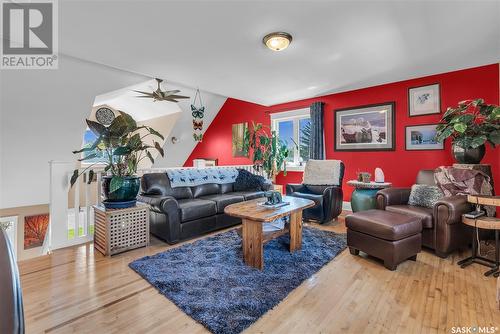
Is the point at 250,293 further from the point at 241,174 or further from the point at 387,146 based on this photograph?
the point at 387,146

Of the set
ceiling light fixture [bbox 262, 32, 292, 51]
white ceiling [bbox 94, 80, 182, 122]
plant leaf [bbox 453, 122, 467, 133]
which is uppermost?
white ceiling [bbox 94, 80, 182, 122]

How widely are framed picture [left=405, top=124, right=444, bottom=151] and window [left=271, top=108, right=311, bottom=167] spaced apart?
72.7 inches

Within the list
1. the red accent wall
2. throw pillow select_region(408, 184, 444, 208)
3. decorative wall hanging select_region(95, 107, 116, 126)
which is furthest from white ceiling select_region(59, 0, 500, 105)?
decorative wall hanging select_region(95, 107, 116, 126)

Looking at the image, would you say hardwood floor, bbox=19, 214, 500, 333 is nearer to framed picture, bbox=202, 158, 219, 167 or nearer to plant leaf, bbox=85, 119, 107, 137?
plant leaf, bbox=85, 119, 107, 137

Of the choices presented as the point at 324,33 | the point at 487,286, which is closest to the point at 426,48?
the point at 324,33

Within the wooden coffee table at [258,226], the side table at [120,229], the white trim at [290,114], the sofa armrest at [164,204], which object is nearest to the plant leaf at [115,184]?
the side table at [120,229]

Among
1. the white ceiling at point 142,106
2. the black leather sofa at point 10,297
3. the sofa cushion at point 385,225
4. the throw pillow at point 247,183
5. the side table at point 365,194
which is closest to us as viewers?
the black leather sofa at point 10,297

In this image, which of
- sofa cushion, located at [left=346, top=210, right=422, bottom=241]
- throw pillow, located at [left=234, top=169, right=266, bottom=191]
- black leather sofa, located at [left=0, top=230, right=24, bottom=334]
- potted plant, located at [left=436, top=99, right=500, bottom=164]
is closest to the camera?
black leather sofa, located at [left=0, top=230, right=24, bottom=334]

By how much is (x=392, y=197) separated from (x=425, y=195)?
1.14 feet

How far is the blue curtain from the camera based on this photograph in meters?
4.78

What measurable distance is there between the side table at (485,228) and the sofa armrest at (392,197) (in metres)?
0.72

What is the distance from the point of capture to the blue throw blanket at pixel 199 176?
3.68m

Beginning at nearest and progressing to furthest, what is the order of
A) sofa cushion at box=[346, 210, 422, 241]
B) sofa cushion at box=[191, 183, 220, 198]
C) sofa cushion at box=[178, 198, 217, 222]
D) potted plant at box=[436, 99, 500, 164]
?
sofa cushion at box=[346, 210, 422, 241], potted plant at box=[436, 99, 500, 164], sofa cushion at box=[178, 198, 217, 222], sofa cushion at box=[191, 183, 220, 198]
